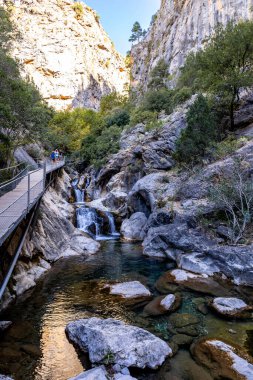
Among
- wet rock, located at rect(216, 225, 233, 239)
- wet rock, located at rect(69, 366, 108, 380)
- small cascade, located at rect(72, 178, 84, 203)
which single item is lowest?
wet rock, located at rect(69, 366, 108, 380)

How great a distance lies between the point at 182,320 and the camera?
9352 millimetres

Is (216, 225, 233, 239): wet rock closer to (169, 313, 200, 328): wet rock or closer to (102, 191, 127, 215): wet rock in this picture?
(169, 313, 200, 328): wet rock

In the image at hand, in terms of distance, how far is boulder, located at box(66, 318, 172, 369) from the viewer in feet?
23.1

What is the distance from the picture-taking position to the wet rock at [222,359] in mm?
6703

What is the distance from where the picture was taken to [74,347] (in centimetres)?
797

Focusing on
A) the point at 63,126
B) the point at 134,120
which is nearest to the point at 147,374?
the point at 134,120

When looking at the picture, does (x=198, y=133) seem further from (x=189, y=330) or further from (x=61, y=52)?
(x=61, y=52)

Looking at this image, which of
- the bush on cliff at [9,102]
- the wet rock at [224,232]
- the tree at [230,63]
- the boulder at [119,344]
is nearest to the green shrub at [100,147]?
the bush on cliff at [9,102]

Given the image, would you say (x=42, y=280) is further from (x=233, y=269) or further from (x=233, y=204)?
(x=233, y=204)

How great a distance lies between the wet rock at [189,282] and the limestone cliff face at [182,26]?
39294 millimetres

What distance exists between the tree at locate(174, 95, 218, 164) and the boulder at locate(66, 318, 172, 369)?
15903 mm

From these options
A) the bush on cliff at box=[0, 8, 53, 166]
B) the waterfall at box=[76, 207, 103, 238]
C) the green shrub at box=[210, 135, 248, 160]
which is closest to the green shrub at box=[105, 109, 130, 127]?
the bush on cliff at box=[0, 8, 53, 166]

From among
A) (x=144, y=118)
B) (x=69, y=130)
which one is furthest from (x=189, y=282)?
(x=69, y=130)

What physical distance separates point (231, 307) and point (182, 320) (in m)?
2.04
